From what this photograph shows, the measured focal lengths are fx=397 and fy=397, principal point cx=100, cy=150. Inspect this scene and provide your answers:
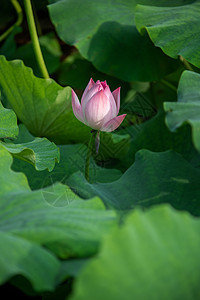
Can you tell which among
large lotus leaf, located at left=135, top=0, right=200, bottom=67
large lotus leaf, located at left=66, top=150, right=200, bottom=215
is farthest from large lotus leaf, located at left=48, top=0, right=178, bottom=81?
large lotus leaf, located at left=66, top=150, right=200, bottom=215

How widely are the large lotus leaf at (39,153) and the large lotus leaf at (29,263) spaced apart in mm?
478

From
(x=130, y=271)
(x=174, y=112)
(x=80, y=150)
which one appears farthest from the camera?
(x=80, y=150)

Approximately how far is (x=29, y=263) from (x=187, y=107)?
57 cm

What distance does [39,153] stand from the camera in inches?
48.5

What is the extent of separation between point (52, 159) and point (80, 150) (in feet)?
1.05

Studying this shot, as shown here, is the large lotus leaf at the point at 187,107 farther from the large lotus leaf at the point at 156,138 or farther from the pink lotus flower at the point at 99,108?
the large lotus leaf at the point at 156,138

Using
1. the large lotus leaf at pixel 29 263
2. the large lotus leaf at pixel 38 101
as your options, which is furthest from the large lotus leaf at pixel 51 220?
the large lotus leaf at pixel 38 101

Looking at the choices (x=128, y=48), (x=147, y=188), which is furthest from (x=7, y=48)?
(x=147, y=188)

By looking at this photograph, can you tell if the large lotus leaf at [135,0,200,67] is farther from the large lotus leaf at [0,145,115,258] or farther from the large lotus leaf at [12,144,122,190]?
the large lotus leaf at [0,145,115,258]

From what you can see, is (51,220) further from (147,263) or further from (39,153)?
(39,153)

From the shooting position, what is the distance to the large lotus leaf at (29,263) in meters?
0.62

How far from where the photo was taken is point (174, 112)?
38.0 inches

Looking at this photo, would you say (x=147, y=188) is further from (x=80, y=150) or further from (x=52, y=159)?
(x=80, y=150)

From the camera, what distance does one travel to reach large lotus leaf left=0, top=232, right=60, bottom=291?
0.62m
